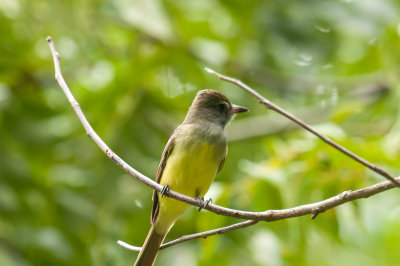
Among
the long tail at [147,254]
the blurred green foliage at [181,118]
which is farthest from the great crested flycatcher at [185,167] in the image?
the blurred green foliage at [181,118]

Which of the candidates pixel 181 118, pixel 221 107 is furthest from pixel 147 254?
pixel 181 118

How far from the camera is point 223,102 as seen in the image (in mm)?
4648

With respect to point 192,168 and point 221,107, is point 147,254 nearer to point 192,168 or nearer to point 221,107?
point 192,168

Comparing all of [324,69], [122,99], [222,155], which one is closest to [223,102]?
[222,155]

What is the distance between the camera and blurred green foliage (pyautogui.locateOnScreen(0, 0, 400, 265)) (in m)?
4.04

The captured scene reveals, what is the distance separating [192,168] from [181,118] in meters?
2.45

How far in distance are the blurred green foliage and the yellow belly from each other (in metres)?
0.14

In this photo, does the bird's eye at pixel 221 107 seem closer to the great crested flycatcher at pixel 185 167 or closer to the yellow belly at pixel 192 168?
the great crested flycatcher at pixel 185 167

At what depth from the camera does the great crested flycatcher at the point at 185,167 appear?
12.7ft

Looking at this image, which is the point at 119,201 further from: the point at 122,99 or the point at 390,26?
the point at 390,26

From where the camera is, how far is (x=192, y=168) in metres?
3.87

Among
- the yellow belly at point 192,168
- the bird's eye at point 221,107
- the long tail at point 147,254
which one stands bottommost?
the long tail at point 147,254

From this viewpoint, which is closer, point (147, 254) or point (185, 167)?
point (147, 254)

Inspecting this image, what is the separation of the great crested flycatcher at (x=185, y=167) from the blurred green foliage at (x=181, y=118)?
0.17 meters
